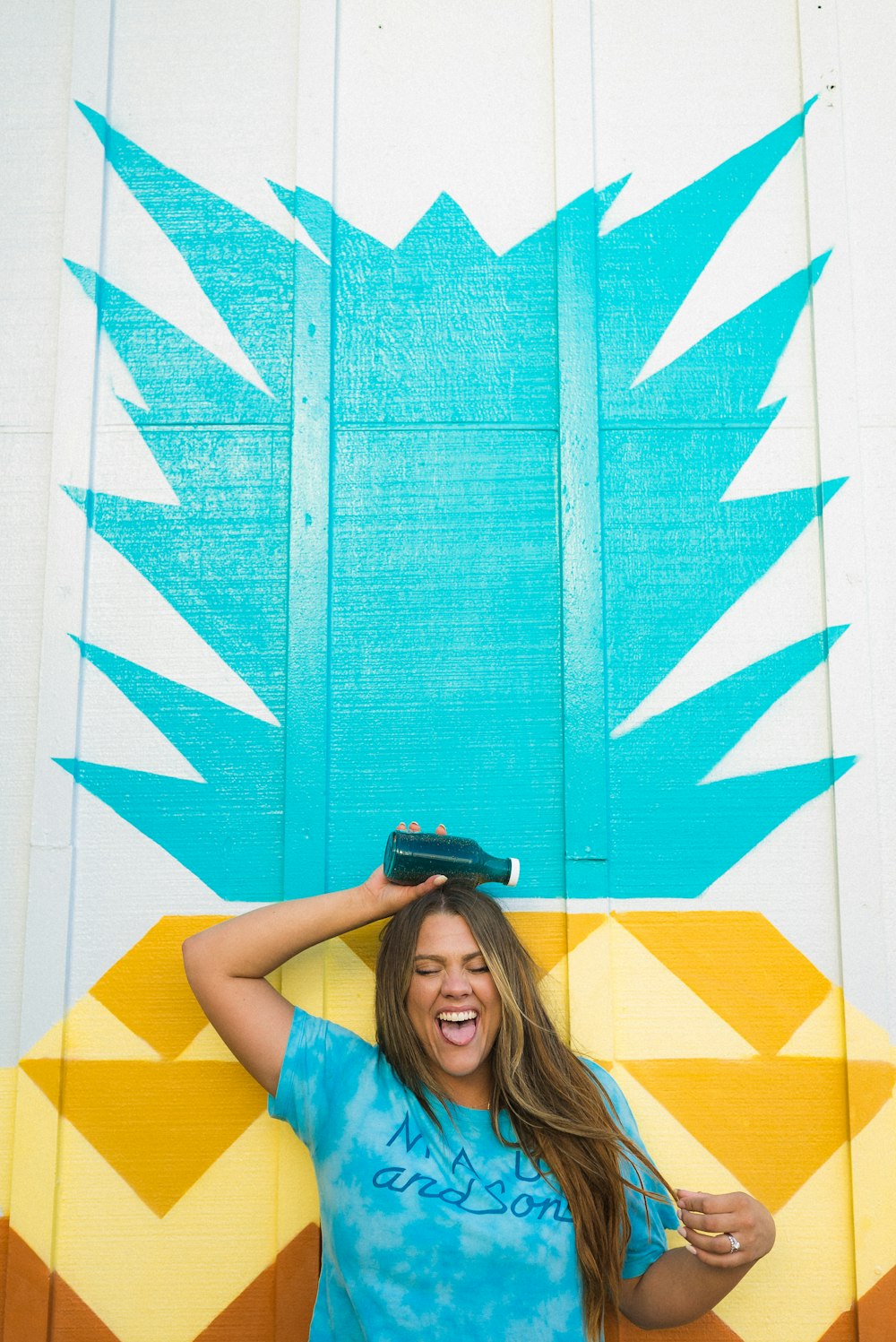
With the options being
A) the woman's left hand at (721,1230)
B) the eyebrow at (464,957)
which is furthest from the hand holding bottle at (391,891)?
the woman's left hand at (721,1230)

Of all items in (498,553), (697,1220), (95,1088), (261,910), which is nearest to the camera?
(697,1220)

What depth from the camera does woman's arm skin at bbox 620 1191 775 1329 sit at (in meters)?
1.55

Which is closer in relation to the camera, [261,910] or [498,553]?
[261,910]

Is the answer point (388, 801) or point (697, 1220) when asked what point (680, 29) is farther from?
point (697, 1220)

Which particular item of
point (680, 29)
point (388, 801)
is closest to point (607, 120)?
point (680, 29)

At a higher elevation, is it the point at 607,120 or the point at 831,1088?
the point at 607,120

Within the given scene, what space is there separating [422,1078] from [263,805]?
0.60 meters

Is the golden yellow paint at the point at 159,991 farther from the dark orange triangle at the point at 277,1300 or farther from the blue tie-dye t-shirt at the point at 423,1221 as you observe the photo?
the dark orange triangle at the point at 277,1300

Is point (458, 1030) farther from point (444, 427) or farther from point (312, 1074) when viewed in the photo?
point (444, 427)

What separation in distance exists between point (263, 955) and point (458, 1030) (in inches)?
14.0

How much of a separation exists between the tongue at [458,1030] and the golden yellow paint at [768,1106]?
39 centimetres

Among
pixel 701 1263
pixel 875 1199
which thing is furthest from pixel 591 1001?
pixel 875 1199

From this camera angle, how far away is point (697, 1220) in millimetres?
1558

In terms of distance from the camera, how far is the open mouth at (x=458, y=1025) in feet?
5.41
